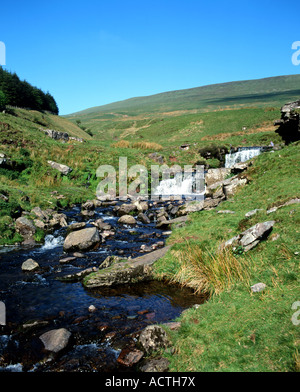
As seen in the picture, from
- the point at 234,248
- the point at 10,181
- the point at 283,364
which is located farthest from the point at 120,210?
the point at 283,364

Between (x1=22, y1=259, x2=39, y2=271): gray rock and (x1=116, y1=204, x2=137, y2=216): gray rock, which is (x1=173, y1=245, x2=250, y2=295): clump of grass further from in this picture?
(x1=116, y1=204, x2=137, y2=216): gray rock

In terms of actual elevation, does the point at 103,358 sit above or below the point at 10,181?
below

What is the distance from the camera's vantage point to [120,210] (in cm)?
2095

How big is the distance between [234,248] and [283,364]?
5060mm

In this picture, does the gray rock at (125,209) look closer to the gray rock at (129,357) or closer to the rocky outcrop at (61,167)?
the rocky outcrop at (61,167)

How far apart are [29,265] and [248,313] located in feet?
30.6

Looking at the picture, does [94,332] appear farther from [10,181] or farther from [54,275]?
[10,181]

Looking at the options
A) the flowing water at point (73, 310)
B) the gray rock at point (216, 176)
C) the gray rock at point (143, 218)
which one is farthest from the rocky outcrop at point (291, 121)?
the flowing water at point (73, 310)

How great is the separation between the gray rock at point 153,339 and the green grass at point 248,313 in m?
0.26

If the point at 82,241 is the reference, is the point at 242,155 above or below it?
above

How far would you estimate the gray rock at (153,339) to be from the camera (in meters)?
6.27

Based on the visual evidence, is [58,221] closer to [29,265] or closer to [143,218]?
[29,265]

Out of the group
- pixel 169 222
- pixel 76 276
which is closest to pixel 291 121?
pixel 169 222

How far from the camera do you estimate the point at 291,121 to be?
30.8m
